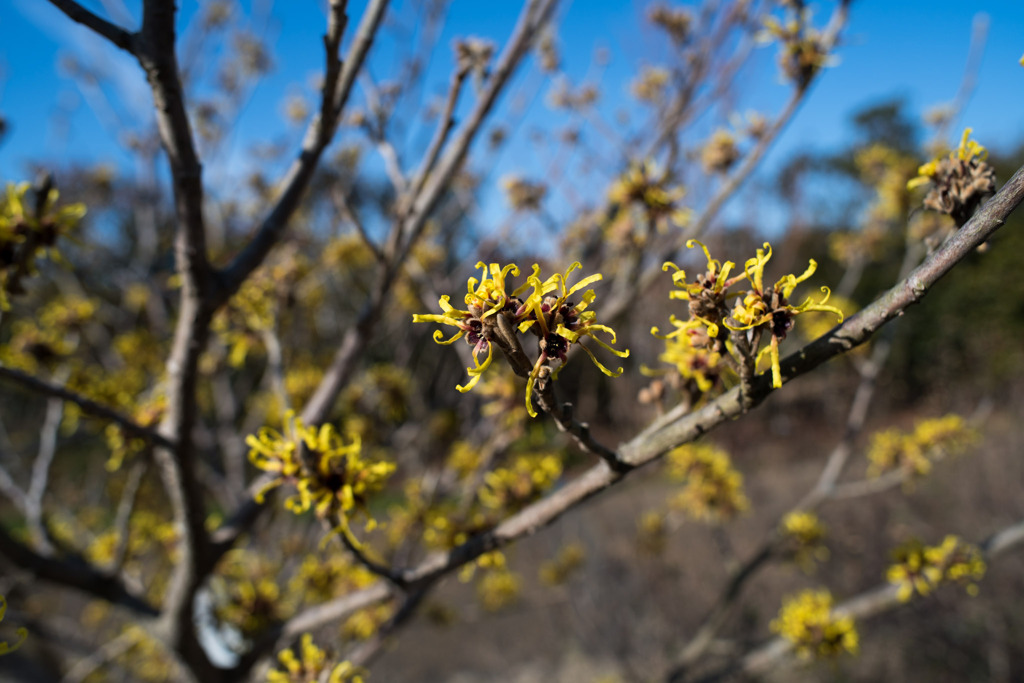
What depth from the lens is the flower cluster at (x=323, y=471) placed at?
4.50ft

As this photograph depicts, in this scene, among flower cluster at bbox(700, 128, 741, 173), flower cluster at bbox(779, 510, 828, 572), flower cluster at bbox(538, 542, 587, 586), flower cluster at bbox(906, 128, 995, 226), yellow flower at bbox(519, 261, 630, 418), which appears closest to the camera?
yellow flower at bbox(519, 261, 630, 418)

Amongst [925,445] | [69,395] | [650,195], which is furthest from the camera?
[925,445]

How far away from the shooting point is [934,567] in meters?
2.17

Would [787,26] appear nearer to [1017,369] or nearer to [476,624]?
[476,624]

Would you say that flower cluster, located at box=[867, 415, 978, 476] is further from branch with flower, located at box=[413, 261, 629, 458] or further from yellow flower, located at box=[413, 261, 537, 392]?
yellow flower, located at box=[413, 261, 537, 392]

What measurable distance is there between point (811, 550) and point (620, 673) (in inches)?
118

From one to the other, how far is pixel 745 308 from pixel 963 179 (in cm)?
60

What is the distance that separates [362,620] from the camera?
2.87 meters

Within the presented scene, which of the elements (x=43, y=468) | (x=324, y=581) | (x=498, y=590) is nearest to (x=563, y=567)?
(x=498, y=590)

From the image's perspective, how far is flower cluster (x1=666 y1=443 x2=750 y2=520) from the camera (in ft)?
10.2

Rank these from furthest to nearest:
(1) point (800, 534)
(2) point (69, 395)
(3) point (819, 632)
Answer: (1) point (800, 534) → (3) point (819, 632) → (2) point (69, 395)

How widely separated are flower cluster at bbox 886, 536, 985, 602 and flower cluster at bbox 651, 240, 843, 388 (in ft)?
5.90

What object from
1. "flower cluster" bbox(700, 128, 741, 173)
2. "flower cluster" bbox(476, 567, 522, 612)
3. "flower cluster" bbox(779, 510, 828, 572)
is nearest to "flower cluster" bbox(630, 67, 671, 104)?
"flower cluster" bbox(700, 128, 741, 173)

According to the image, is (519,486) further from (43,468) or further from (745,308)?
(43,468)
